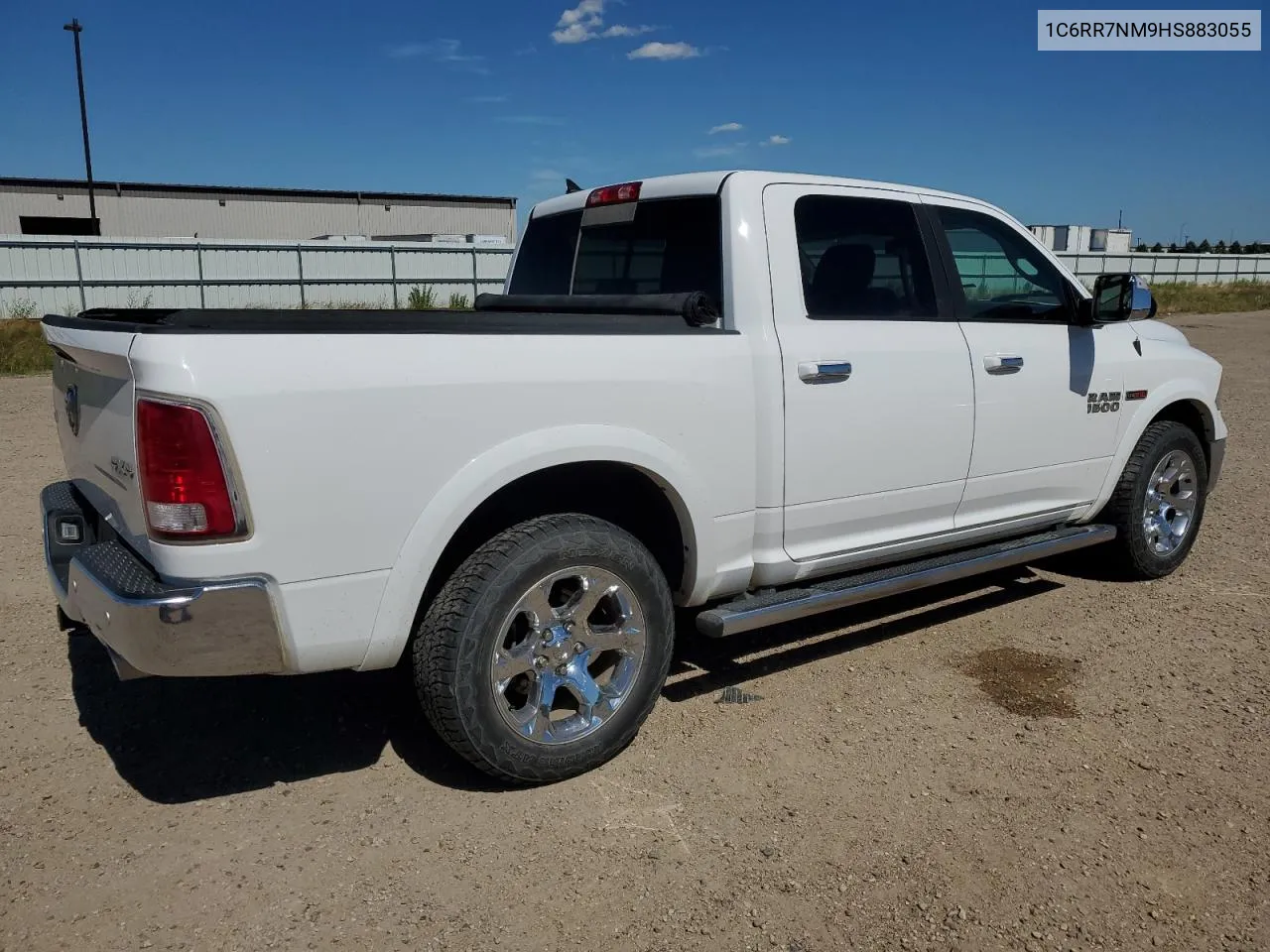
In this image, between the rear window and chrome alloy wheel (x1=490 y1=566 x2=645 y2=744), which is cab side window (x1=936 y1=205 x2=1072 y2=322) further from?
chrome alloy wheel (x1=490 y1=566 x2=645 y2=744)

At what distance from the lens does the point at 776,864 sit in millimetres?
2924

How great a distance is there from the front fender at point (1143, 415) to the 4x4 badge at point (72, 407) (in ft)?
14.3

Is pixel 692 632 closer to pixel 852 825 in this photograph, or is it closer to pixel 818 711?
pixel 818 711

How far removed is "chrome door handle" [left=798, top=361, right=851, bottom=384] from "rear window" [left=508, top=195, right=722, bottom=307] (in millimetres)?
393

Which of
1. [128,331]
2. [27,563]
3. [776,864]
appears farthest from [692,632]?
[27,563]

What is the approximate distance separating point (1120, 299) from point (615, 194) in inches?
89.5

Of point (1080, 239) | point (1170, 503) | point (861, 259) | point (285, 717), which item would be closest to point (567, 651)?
point (285, 717)

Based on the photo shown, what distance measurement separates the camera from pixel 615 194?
4.37 metres

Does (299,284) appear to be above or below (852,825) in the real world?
above

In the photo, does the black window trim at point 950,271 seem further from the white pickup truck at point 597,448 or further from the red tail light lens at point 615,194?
the red tail light lens at point 615,194

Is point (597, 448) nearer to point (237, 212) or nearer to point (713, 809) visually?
point (713, 809)

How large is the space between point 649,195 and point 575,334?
117 centimetres

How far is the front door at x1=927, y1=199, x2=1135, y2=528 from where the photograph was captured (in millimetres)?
4363

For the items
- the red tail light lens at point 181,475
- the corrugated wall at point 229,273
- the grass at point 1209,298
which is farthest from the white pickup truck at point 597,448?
the grass at point 1209,298
